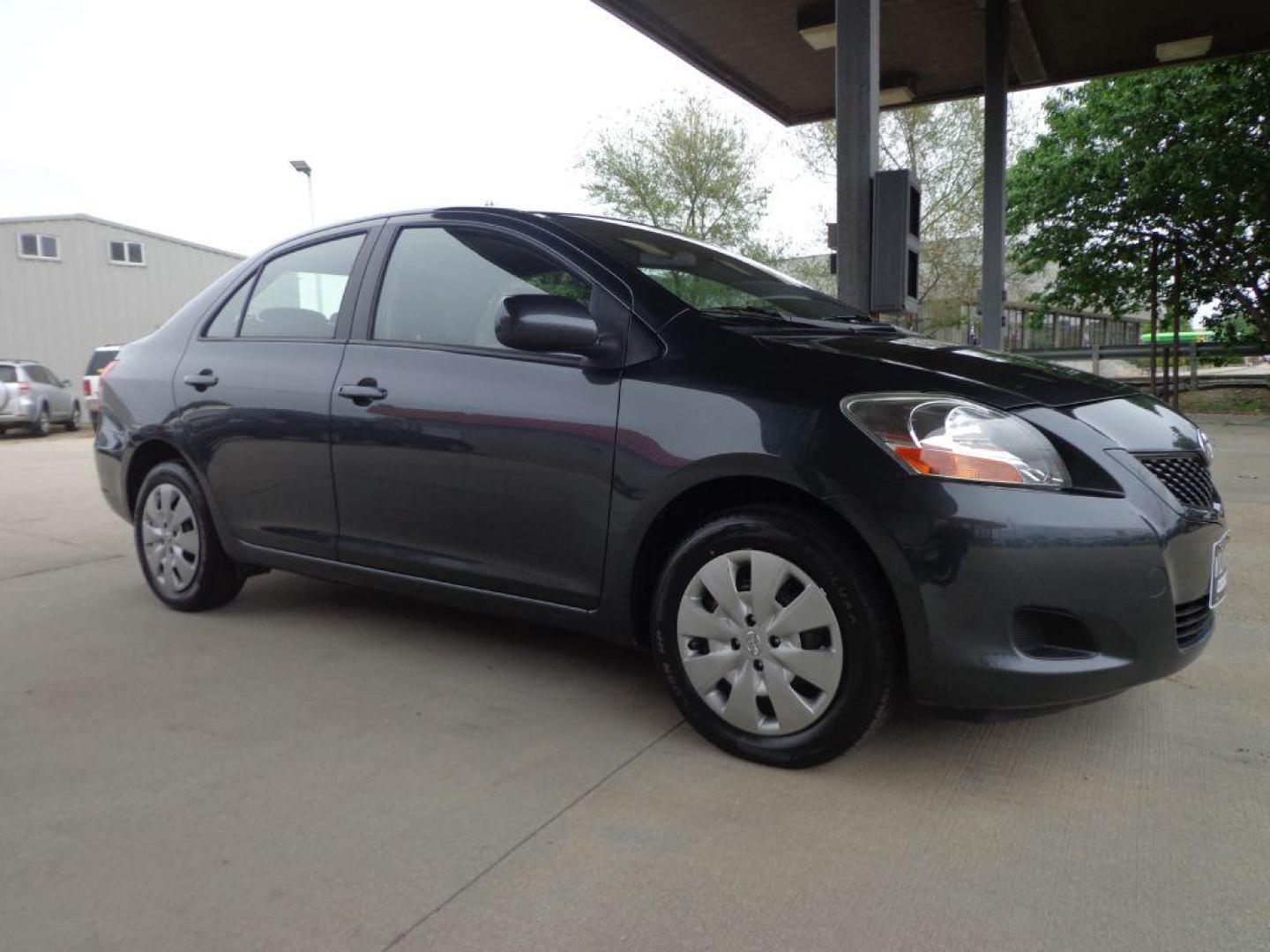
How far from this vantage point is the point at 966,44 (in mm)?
9766

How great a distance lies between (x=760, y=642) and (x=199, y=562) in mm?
2638

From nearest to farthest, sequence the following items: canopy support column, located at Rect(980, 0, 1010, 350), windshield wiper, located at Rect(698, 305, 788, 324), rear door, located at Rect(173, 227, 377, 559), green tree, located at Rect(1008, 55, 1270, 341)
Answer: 1. windshield wiper, located at Rect(698, 305, 788, 324)
2. rear door, located at Rect(173, 227, 377, 559)
3. canopy support column, located at Rect(980, 0, 1010, 350)
4. green tree, located at Rect(1008, 55, 1270, 341)

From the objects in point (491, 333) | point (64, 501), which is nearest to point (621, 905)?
point (491, 333)

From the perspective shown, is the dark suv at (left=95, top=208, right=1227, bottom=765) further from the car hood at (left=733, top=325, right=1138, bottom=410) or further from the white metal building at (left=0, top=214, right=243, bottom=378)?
the white metal building at (left=0, top=214, right=243, bottom=378)

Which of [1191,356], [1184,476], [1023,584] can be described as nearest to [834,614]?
[1023,584]

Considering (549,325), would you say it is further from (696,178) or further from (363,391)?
(696,178)

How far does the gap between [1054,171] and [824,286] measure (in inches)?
509

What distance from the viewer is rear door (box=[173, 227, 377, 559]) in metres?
3.51

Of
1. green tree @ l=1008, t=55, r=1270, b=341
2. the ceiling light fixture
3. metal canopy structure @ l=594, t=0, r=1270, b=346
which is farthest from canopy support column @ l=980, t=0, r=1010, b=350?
green tree @ l=1008, t=55, r=1270, b=341

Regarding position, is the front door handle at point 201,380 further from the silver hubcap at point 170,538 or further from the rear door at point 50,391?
the rear door at point 50,391

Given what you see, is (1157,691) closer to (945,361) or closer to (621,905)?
(945,361)

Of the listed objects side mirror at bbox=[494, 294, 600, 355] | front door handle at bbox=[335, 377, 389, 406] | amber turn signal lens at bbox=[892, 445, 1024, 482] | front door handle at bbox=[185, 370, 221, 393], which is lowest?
amber turn signal lens at bbox=[892, 445, 1024, 482]

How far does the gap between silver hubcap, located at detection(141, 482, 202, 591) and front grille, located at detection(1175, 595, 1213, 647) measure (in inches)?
139

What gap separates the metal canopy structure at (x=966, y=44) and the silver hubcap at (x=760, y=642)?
5591 mm
